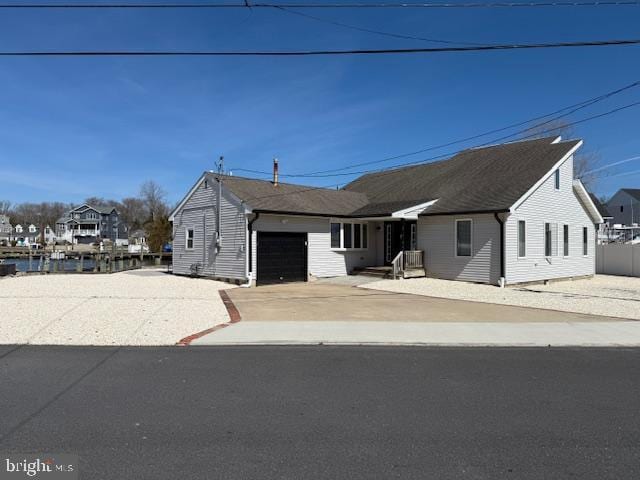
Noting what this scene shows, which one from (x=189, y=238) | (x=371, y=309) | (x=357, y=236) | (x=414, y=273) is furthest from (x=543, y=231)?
(x=189, y=238)

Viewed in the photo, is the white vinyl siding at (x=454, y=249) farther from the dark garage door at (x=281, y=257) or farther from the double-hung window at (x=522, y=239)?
the dark garage door at (x=281, y=257)

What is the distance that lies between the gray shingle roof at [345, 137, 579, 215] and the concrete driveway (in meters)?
6.22

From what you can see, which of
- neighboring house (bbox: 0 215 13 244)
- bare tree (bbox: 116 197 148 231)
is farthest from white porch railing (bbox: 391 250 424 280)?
neighboring house (bbox: 0 215 13 244)

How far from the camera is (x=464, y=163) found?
83.8 ft

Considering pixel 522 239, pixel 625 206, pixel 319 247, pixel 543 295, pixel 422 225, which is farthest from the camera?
pixel 625 206

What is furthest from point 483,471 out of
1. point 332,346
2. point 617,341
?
point 617,341

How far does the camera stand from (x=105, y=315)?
35.6 feet

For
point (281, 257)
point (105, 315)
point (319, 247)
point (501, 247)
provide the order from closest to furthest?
point (105, 315), point (501, 247), point (281, 257), point (319, 247)

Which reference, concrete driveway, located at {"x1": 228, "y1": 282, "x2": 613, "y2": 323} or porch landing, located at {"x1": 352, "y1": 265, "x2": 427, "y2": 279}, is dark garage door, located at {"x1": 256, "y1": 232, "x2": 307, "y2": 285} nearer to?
porch landing, located at {"x1": 352, "y1": 265, "x2": 427, "y2": 279}

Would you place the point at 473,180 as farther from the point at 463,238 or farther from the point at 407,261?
the point at 407,261

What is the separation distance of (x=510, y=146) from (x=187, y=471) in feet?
81.4

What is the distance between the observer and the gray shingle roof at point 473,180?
19938mm

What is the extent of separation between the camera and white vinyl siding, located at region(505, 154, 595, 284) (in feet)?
62.5

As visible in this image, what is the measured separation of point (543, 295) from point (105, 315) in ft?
43.9
